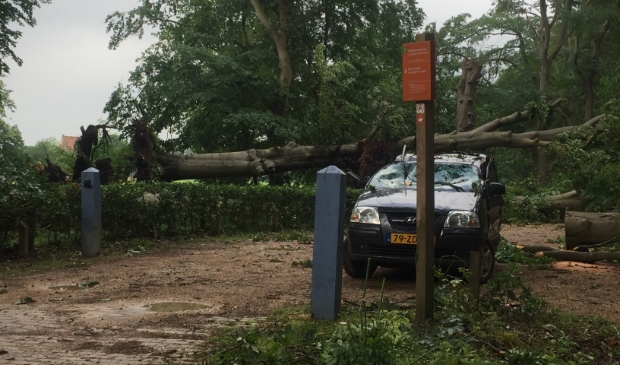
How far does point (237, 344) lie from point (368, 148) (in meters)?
17.5

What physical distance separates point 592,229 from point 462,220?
185 inches

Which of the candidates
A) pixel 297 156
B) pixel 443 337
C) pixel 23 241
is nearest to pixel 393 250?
pixel 443 337

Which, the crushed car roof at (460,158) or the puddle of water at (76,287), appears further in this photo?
the crushed car roof at (460,158)

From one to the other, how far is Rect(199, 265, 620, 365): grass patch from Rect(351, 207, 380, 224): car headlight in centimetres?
206

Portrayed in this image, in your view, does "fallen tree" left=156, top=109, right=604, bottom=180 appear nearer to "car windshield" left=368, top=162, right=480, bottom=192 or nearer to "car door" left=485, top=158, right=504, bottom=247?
"car door" left=485, top=158, right=504, bottom=247

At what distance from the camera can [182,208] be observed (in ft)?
56.2

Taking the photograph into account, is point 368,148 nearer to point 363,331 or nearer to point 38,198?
point 38,198

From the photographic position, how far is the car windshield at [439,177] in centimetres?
1061

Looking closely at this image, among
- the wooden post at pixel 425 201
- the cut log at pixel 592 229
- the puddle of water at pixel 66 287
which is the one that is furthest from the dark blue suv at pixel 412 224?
the puddle of water at pixel 66 287

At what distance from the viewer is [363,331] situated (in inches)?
198

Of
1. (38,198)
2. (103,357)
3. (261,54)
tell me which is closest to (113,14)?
(261,54)

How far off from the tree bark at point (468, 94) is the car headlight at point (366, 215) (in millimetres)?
15541

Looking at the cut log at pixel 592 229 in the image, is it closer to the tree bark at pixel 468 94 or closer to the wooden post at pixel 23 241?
the wooden post at pixel 23 241

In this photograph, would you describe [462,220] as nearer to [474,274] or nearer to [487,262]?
[487,262]
